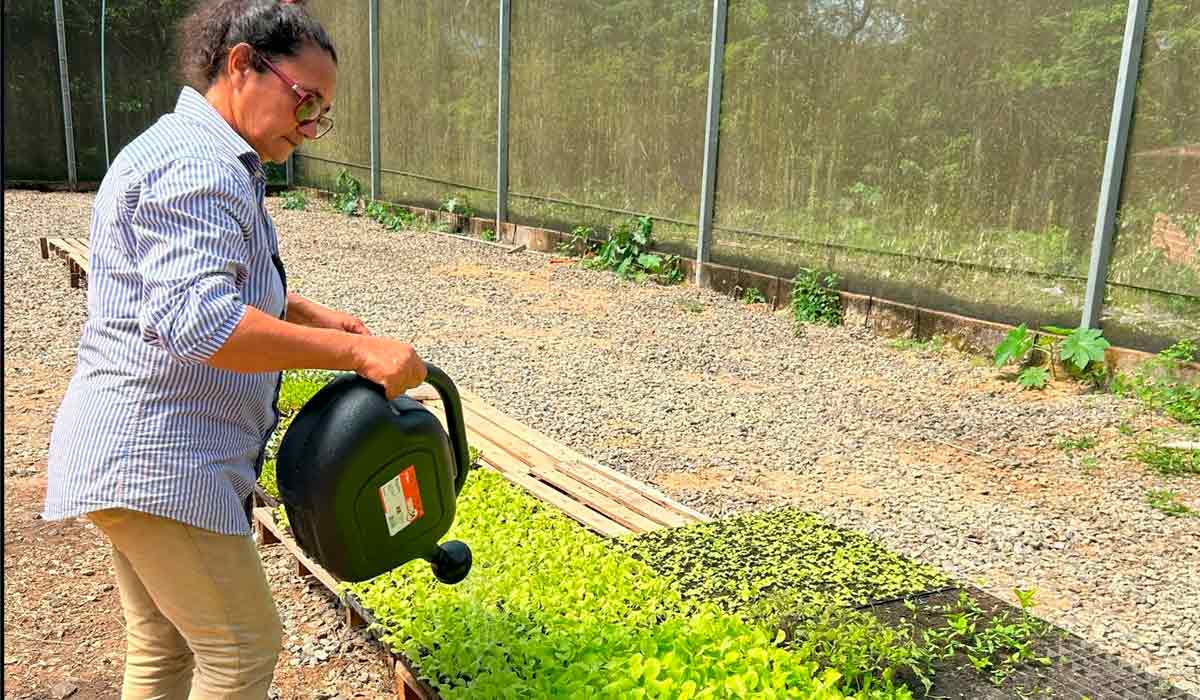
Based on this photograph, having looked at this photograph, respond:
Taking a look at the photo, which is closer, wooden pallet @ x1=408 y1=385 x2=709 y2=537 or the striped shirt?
the striped shirt

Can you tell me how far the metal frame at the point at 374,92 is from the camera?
553 inches

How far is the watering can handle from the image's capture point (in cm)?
211

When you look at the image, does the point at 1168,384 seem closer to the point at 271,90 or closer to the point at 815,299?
the point at 815,299

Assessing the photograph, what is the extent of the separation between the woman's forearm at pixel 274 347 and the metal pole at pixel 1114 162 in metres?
5.77

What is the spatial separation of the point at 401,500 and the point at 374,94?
1324 cm

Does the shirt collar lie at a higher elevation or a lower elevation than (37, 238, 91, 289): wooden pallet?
higher

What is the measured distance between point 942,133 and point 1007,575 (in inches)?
169

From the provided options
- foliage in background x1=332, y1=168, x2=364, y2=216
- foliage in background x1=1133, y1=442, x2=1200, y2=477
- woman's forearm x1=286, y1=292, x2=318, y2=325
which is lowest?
foliage in background x1=1133, y1=442, x2=1200, y2=477

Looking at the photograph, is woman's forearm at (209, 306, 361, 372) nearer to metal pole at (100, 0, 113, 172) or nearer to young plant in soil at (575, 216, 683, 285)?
young plant in soil at (575, 216, 683, 285)

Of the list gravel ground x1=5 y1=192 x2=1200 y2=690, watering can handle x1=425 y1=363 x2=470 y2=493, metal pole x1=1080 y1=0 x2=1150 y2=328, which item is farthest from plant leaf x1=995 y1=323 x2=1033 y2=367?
watering can handle x1=425 y1=363 x2=470 y2=493

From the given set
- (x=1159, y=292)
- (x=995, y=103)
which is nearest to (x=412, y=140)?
(x=995, y=103)

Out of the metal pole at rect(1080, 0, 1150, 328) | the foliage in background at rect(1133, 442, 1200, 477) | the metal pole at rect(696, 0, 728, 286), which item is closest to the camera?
the foliage in background at rect(1133, 442, 1200, 477)

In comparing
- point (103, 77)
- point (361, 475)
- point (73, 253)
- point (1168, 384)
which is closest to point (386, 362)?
point (361, 475)

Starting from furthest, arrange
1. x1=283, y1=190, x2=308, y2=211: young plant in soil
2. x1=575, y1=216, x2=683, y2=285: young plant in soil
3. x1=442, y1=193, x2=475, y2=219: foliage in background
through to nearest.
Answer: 1. x1=283, y1=190, x2=308, y2=211: young plant in soil
2. x1=442, y1=193, x2=475, y2=219: foliage in background
3. x1=575, y1=216, x2=683, y2=285: young plant in soil
